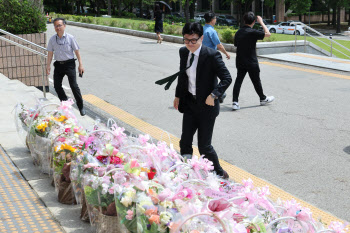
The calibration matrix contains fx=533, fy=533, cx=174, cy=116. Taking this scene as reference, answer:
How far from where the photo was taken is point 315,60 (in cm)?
1669

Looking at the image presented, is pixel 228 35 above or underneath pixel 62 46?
above

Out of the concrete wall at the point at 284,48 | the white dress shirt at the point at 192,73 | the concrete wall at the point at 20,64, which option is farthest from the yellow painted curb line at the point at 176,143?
the concrete wall at the point at 284,48

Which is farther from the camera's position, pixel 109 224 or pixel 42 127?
pixel 42 127

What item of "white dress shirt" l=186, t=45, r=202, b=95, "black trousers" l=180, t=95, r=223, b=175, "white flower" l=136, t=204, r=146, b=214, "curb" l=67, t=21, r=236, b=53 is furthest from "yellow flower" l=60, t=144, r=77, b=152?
"curb" l=67, t=21, r=236, b=53

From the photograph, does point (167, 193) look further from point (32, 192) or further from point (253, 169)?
point (253, 169)

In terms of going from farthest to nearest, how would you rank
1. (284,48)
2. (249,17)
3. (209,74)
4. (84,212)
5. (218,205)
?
(284,48) → (249,17) → (209,74) → (84,212) → (218,205)

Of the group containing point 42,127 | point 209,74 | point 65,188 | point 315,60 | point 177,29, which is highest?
point 177,29

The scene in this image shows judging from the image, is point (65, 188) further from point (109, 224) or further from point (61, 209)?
point (109, 224)

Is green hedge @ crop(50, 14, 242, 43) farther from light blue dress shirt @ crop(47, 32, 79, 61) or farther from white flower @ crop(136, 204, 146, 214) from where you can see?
white flower @ crop(136, 204, 146, 214)

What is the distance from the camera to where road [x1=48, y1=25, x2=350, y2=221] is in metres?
A: 6.88

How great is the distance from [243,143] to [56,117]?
3344 millimetres

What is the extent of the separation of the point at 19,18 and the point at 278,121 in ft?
24.5

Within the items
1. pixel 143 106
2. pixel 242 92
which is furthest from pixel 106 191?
pixel 242 92

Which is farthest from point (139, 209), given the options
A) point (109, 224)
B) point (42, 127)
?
point (42, 127)
